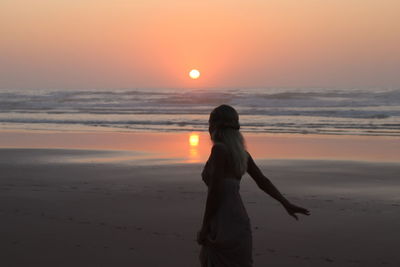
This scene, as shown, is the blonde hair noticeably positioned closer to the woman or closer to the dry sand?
the woman

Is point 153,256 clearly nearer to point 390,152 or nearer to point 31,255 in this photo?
point 31,255

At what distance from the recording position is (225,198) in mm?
3814

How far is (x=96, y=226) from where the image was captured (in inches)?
289

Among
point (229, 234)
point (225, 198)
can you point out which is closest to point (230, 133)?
point (225, 198)

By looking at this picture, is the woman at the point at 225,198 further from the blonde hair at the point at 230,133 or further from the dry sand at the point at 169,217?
the dry sand at the point at 169,217

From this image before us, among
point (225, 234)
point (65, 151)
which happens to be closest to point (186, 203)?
point (225, 234)

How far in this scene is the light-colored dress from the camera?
3.83 m

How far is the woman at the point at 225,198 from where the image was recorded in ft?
12.2

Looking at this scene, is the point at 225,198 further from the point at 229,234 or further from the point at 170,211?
the point at 170,211

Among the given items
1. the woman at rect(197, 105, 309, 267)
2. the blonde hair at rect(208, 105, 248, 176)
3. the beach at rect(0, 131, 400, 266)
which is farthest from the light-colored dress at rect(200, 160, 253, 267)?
the beach at rect(0, 131, 400, 266)

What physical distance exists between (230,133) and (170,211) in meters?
4.58

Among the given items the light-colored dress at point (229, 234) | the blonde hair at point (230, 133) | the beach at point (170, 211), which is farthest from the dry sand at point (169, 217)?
the blonde hair at point (230, 133)

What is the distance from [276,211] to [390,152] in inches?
319

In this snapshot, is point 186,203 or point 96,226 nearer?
point 96,226
